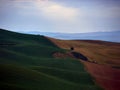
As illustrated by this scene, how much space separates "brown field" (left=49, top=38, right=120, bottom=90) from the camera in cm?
1545

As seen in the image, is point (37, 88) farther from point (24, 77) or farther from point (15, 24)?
point (15, 24)

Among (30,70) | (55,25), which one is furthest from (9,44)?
(30,70)

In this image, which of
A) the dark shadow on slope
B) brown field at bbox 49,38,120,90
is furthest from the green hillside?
the dark shadow on slope

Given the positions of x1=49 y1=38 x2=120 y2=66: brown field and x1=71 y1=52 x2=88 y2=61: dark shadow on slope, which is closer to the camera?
x1=49 y1=38 x2=120 y2=66: brown field

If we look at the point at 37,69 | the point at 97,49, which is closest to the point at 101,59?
the point at 97,49

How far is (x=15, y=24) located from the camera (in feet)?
56.7

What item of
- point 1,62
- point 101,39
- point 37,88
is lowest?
point 37,88

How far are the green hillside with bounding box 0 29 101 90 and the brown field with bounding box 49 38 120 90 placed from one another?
60cm

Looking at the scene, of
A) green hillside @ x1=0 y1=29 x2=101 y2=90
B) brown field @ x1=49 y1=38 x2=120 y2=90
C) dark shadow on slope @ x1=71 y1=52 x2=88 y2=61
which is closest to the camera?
green hillside @ x1=0 y1=29 x2=101 y2=90

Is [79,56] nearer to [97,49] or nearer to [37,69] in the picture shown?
[97,49]

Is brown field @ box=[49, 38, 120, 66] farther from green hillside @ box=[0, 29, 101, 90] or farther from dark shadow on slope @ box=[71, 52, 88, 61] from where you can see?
green hillside @ box=[0, 29, 101, 90]

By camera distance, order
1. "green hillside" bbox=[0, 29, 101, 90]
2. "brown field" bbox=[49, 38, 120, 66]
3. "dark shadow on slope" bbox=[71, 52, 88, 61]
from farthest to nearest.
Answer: "dark shadow on slope" bbox=[71, 52, 88, 61], "brown field" bbox=[49, 38, 120, 66], "green hillside" bbox=[0, 29, 101, 90]

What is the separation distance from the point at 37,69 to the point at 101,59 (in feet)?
18.7

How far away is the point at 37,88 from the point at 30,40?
9766 millimetres
